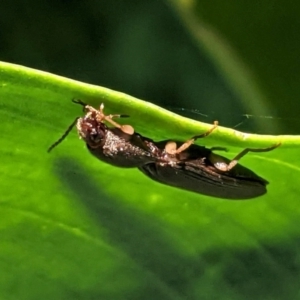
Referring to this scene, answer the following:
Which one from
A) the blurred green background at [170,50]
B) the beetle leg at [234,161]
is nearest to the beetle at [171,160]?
the beetle leg at [234,161]

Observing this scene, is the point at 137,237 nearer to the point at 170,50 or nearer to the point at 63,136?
the point at 63,136

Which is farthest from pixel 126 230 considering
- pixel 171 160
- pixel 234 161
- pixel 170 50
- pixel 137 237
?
pixel 170 50

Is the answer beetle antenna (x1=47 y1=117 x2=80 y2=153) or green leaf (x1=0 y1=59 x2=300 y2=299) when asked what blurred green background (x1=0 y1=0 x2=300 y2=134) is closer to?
green leaf (x1=0 y1=59 x2=300 y2=299)

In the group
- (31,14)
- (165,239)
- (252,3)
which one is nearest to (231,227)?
(165,239)

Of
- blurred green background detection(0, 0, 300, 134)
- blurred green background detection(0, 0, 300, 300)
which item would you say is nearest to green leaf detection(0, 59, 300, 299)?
blurred green background detection(0, 0, 300, 300)

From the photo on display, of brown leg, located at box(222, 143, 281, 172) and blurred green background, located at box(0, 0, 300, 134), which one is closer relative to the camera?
brown leg, located at box(222, 143, 281, 172)
